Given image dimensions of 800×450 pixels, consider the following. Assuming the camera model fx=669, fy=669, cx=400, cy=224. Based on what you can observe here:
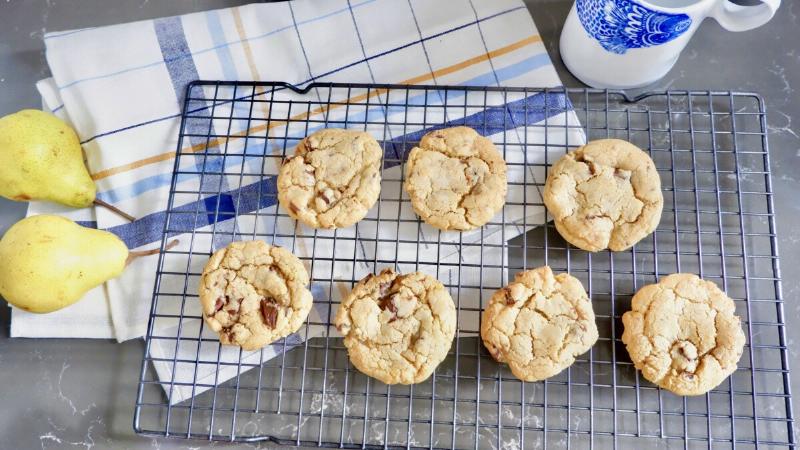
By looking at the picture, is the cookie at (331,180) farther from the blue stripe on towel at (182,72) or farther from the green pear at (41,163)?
the green pear at (41,163)

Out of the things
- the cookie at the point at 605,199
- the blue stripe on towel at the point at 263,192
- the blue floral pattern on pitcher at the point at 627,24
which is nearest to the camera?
the blue floral pattern on pitcher at the point at 627,24

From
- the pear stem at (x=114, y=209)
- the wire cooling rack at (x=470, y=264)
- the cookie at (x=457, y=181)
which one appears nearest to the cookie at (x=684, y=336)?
the wire cooling rack at (x=470, y=264)

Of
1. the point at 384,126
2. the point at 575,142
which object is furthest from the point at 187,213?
the point at 575,142

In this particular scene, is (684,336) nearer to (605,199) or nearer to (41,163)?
(605,199)

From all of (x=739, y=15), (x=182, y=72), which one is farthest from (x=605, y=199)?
(x=182, y=72)

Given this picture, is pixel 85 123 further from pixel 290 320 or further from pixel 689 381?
pixel 689 381

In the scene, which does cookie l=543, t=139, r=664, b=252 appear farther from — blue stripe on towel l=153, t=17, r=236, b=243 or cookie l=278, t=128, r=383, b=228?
blue stripe on towel l=153, t=17, r=236, b=243
